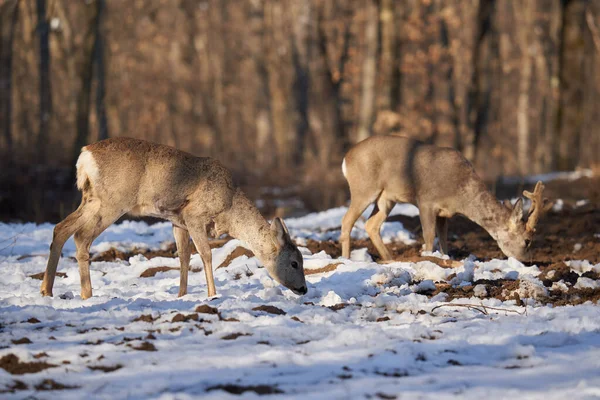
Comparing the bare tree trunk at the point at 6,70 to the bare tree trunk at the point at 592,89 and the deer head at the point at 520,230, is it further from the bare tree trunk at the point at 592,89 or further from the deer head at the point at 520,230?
the deer head at the point at 520,230

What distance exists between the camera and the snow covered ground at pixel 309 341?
6.08 meters

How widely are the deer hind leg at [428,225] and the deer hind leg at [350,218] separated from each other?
0.75 m

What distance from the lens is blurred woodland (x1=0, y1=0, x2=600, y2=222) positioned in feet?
83.9

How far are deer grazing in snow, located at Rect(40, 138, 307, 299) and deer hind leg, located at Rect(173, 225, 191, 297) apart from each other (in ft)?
0.04

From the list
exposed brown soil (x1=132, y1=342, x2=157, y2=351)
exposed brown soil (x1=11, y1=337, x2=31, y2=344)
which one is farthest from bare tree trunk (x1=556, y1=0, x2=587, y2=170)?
exposed brown soil (x1=11, y1=337, x2=31, y2=344)

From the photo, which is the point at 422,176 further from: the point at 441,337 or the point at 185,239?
the point at 441,337

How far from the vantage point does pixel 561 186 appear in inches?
873

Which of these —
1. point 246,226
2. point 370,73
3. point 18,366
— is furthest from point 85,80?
point 18,366

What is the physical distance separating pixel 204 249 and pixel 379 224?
3743mm

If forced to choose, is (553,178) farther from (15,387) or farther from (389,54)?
(15,387)

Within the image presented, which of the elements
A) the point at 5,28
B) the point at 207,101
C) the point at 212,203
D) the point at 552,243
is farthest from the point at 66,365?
the point at 207,101

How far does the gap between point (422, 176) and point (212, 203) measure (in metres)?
3.77

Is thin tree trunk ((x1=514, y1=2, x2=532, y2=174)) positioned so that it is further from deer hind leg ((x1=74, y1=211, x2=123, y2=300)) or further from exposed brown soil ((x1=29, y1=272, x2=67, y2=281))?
deer hind leg ((x1=74, y1=211, x2=123, y2=300))

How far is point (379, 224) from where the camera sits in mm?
13320
